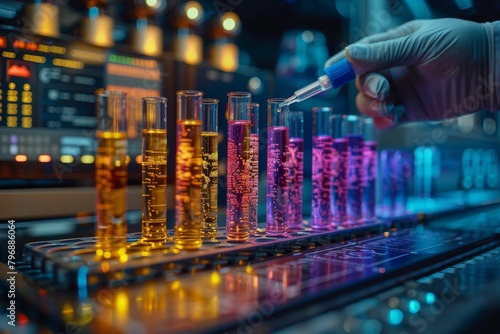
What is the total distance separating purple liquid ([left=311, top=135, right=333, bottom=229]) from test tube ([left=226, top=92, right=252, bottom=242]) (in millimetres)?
241

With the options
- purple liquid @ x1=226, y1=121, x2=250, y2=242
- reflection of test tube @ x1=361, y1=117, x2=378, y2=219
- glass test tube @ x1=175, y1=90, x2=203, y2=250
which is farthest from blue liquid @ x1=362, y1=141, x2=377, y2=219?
glass test tube @ x1=175, y1=90, x2=203, y2=250

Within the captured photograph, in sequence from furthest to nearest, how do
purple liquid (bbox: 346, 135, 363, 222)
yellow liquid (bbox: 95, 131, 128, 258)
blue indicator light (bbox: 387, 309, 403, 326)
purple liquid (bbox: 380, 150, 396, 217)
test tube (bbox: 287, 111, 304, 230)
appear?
purple liquid (bbox: 380, 150, 396, 217)
purple liquid (bbox: 346, 135, 363, 222)
test tube (bbox: 287, 111, 304, 230)
yellow liquid (bbox: 95, 131, 128, 258)
blue indicator light (bbox: 387, 309, 403, 326)

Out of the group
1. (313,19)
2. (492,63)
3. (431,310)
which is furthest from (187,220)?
(313,19)

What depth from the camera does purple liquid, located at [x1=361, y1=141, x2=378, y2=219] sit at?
3.99 feet

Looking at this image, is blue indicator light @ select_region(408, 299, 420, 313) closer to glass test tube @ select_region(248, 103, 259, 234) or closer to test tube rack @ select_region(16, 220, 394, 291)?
test tube rack @ select_region(16, 220, 394, 291)

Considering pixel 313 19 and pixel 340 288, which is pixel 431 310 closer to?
pixel 340 288

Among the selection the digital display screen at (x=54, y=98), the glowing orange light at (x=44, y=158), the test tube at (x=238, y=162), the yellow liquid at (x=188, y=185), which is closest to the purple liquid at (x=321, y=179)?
the test tube at (x=238, y=162)

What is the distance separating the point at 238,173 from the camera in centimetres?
90

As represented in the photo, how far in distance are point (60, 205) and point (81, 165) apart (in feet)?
0.43

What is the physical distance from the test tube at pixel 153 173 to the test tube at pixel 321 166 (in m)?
0.41

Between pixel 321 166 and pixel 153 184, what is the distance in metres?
0.46

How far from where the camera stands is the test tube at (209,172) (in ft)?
2.89

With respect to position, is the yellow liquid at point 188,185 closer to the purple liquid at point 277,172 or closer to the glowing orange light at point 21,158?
the purple liquid at point 277,172

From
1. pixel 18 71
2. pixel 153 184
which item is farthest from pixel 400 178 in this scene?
pixel 18 71
